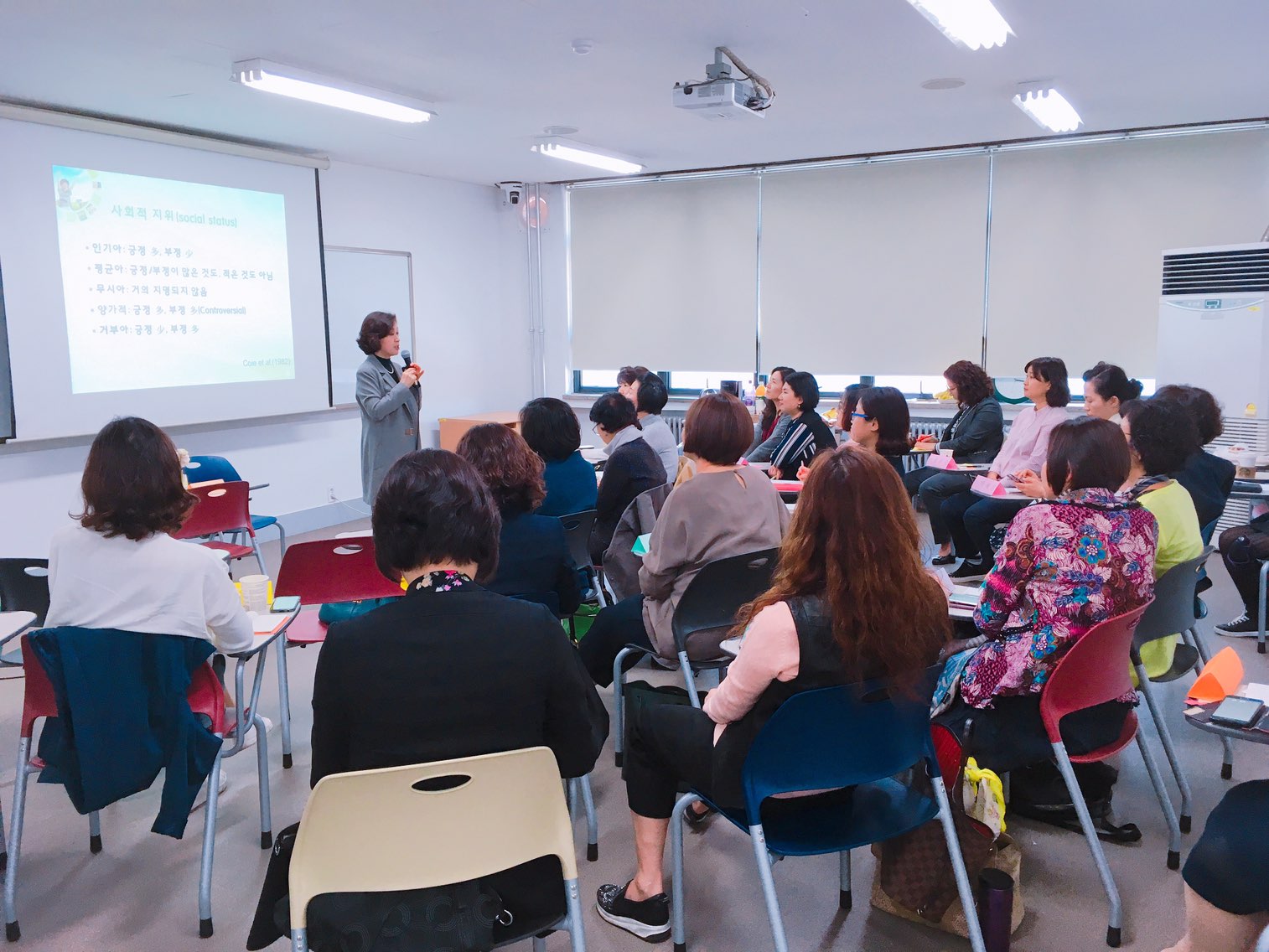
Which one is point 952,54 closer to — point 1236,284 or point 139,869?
point 1236,284

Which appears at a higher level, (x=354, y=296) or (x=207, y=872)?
(x=354, y=296)

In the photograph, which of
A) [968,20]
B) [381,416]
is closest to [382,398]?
[381,416]

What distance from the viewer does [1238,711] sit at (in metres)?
1.59

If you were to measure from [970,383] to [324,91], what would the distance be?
13.8 feet

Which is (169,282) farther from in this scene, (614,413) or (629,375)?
(614,413)

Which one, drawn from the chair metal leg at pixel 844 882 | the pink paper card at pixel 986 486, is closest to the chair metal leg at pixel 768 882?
the chair metal leg at pixel 844 882

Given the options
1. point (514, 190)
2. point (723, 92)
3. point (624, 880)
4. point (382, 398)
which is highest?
point (514, 190)

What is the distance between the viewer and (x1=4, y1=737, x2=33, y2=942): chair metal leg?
2312mm

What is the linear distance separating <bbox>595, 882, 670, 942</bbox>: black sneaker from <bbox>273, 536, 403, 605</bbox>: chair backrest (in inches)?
43.2

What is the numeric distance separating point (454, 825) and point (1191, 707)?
4.23 feet

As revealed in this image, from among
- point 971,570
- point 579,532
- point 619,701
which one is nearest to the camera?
point 619,701

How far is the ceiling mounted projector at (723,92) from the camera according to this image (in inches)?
170

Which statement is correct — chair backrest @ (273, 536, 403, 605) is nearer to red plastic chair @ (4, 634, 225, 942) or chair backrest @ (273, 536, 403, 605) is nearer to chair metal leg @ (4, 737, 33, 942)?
red plastic chair @ (4, 634, 225, 942)

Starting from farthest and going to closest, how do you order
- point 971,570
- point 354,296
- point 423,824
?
1. point 354,296
2. point 971,570
3. point 423,824
